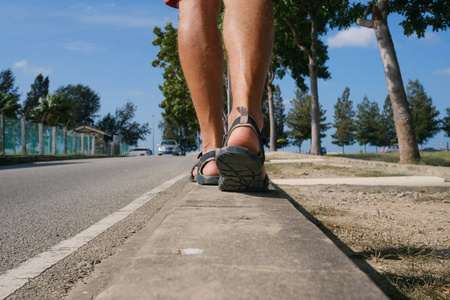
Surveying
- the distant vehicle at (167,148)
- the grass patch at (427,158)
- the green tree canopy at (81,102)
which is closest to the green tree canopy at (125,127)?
the green tree canopy at (81,102)

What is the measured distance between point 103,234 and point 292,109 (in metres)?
Answer: 64.3

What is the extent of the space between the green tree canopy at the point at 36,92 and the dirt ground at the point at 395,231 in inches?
3094

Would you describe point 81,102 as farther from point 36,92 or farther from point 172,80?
point 172,80

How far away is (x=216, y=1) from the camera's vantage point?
2.31 meters

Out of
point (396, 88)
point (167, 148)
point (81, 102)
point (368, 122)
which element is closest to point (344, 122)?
point (368, 122)

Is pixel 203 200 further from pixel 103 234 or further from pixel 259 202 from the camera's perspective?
pixel 103 234

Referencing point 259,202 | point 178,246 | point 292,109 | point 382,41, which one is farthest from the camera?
point 292,109

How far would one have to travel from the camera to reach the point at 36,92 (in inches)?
2928

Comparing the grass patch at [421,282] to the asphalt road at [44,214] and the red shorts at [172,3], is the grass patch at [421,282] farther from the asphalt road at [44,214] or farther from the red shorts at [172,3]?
the red shorts at [172,3]

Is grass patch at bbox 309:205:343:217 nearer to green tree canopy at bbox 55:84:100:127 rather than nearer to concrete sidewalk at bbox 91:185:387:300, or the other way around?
concrete sidewalk at bbox 91:185:387:300

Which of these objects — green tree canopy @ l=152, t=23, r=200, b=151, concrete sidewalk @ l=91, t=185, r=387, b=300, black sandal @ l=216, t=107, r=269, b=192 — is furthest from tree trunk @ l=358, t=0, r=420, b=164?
green tree canopy @ l=152, t=23, r=200, b=151

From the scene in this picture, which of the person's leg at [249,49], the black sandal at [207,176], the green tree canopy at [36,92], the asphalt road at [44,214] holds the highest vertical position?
the green tree canopy at [36,92]

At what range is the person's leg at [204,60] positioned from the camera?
225 cm

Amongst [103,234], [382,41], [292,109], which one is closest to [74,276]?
[103,234]
